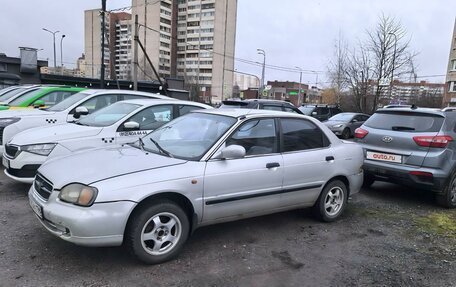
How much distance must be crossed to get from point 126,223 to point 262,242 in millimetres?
1676

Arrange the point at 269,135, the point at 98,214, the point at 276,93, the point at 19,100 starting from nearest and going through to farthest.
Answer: the point at 98,214 < the point at 269,135 < the point at 19,100 < the point at 276,93

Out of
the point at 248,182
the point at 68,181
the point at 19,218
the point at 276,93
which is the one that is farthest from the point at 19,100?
the point at 276,93

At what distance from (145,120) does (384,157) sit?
162 inches

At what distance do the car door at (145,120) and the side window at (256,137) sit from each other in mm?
2541

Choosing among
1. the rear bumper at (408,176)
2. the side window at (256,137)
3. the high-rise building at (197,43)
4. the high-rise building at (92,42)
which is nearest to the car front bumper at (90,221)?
the side window at (256,137)

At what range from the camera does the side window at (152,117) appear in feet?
20.4

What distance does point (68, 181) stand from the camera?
3.31 meters

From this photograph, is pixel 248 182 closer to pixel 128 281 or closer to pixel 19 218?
pixel 128 281

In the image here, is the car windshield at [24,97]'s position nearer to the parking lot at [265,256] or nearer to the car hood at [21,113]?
the car hood at [21,113]

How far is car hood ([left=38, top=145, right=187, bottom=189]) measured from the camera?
132 inches

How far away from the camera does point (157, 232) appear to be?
137 inches

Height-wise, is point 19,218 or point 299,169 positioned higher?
point 299,169

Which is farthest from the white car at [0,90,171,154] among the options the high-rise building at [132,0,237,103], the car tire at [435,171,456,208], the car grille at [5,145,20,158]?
the high-rise building at [132,0,237,103]

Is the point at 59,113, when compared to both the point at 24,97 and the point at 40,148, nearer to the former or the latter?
the point at 40,148
